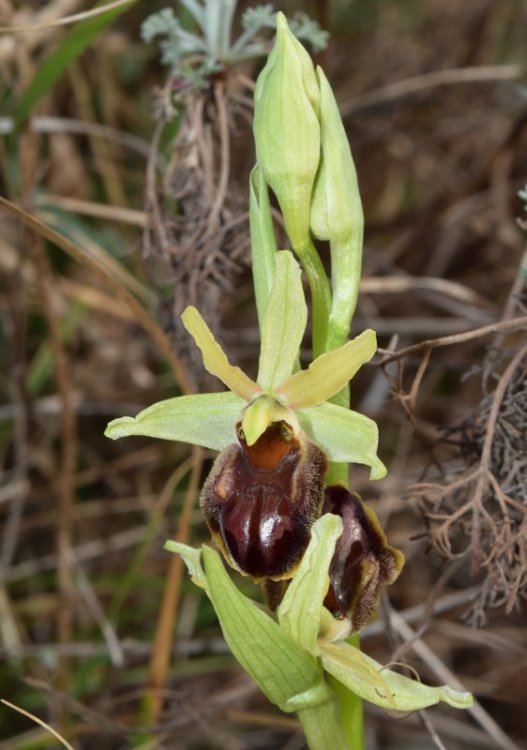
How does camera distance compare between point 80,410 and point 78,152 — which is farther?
point 78,152

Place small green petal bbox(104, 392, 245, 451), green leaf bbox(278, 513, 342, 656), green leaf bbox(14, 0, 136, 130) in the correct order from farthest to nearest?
1. green leaf bbox(14, 0, 136, 130)
2. small green petal bbox(104, 392, 245, 451)
3. green leaf bbox(278, 513, 342, 656)

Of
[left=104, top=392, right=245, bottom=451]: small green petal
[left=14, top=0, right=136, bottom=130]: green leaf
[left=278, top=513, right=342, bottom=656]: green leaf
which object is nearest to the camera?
[left=278, top=513, right=342, bottom=656]: green leaf

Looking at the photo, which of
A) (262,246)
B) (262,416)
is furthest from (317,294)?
(262,416)

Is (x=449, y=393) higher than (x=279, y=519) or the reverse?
the reverse

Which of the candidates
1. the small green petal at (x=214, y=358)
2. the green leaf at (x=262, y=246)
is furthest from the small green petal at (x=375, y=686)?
the green leaf at (x=262, y=246)

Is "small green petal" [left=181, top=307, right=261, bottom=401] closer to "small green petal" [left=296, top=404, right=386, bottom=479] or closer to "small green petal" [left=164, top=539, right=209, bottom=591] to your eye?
"small green petal" [left=296, top=404, right=386, bottom=479]

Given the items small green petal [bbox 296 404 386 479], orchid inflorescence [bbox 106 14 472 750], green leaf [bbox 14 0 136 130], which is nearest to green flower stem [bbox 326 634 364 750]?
orchid inflorescence [bbox 106 14 472 750]

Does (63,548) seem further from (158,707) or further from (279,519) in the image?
(279,519)

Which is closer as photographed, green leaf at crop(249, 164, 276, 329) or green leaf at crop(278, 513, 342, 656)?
green leaf at crop(278, 513, 342, 656)

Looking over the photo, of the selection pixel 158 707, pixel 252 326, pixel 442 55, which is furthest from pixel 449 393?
pixel 158 707
